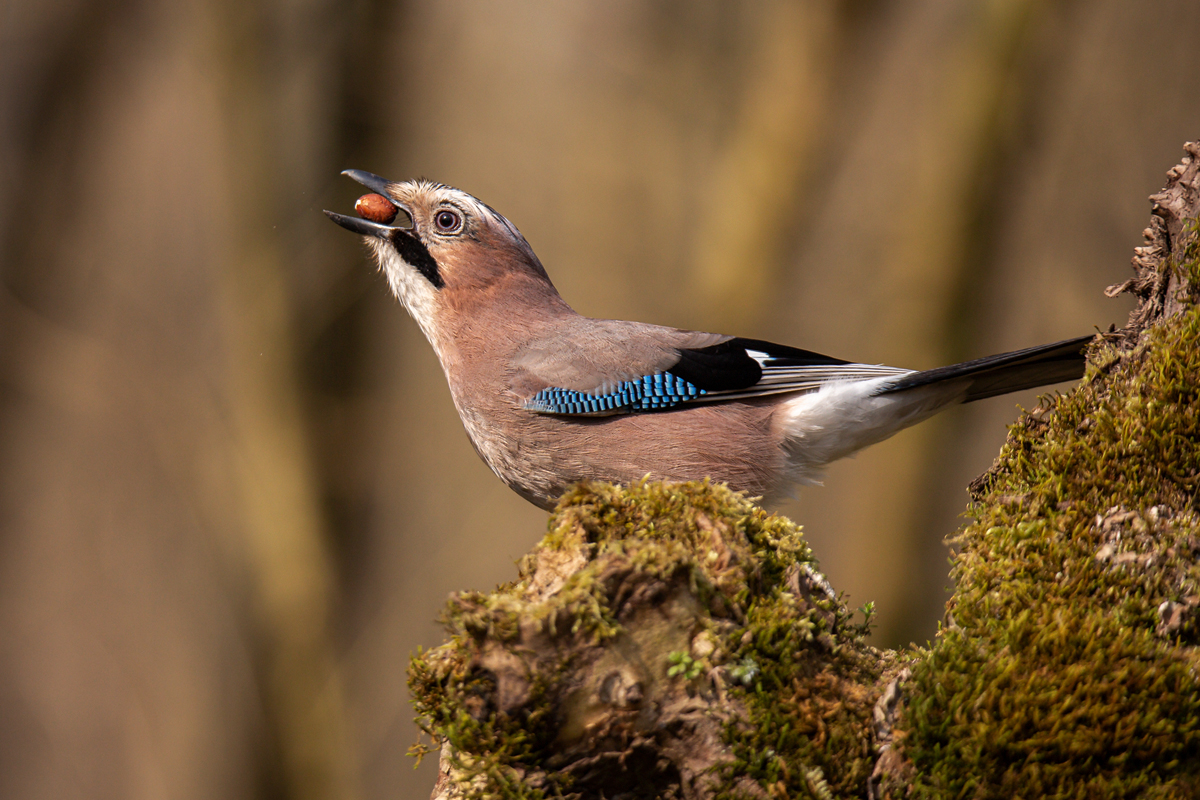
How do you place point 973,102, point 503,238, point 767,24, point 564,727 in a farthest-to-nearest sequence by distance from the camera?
point 767,24
point 973,102
point 503,238
point 564,727

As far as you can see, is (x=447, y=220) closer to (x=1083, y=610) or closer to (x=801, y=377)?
(x=801, y=377)

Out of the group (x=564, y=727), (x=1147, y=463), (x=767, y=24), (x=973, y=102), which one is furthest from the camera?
(x=767, y=24)

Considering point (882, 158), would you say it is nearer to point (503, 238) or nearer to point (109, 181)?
point (503, 238)

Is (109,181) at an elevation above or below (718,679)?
above

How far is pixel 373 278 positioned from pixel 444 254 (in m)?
2.23

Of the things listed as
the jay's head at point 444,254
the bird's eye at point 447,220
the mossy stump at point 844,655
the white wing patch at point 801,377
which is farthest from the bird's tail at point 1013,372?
the bird's eye at point 447,220

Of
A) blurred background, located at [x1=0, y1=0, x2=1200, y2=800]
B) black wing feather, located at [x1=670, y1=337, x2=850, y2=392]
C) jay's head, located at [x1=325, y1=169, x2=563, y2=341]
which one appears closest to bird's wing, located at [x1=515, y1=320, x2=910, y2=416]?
black wing feather, located at [x1=670, y1=337, x2=850, y2=392]

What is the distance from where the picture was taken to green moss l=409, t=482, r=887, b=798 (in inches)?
75.0

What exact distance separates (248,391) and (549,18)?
3676mm

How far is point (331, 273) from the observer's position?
259 inches

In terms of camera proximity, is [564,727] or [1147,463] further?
[1147,463]

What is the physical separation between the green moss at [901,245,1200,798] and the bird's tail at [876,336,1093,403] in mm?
455

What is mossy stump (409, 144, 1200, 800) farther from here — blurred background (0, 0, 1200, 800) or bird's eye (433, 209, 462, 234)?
blurred background (0, 0, 1200, 800)

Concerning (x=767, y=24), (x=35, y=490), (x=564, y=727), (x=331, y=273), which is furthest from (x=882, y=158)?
(x=35, y=490)
